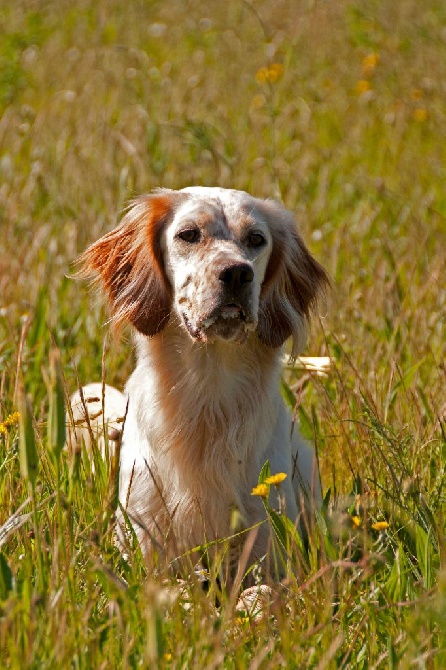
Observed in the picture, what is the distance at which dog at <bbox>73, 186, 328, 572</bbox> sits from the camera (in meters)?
2.88

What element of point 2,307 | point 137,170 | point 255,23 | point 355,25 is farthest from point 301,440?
point 255,23

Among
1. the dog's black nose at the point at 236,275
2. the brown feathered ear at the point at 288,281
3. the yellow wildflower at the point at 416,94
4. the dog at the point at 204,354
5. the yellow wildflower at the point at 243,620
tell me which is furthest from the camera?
the yellow wildflower at the point at 416,94

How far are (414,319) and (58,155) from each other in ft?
8.24

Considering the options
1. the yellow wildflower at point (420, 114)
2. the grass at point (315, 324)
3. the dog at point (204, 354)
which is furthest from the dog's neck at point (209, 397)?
the yellow wildflower at point (420, 114)

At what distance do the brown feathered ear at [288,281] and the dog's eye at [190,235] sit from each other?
0.89 ft

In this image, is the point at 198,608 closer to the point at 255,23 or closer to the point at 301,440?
the point at 301,440

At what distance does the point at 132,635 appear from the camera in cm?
203

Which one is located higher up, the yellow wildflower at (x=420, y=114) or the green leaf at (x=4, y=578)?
the yellow wildflower at (x=420, y=114)

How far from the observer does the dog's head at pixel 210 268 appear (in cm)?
278

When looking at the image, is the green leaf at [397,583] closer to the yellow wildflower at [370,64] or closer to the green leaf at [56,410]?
the green leaf at [56,410]

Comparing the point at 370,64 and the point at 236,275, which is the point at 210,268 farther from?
the point at 370,64

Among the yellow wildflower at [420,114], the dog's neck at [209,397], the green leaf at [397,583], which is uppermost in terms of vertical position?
the yellow wildflower at [420,114]

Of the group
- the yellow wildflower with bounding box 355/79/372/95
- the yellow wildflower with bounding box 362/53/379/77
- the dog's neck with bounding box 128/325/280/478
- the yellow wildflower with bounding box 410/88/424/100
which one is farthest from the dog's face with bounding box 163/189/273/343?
the yellow wildflower with bounding box 362/53/379/77

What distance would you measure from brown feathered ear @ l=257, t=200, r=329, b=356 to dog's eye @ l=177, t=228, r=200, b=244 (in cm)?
27
